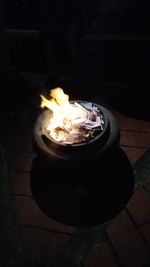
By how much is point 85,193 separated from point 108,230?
18.5 inches

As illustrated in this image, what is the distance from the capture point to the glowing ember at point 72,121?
116 inches

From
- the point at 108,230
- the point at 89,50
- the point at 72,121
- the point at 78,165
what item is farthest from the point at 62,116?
the point at 89,50

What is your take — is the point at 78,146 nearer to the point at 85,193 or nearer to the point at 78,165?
the point at 78,165

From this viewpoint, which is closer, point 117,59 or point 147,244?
point 147,244

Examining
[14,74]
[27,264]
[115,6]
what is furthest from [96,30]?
[27,264]

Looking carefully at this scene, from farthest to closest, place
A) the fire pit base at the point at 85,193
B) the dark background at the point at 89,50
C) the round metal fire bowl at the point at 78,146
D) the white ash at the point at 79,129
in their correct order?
the dark background at the point at 89,50 → the fire pit base at the point at 85,193 → the white ash at the point at 79,129 → the round metal fire bowl at the point at 78,146

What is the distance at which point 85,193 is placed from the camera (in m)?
3.32

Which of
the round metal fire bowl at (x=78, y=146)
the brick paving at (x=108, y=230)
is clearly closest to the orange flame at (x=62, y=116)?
the round metal fire bowl at (x=78, y=146)

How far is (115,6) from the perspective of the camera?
13.8 ft

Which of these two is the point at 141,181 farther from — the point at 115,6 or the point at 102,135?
the point at 115,6

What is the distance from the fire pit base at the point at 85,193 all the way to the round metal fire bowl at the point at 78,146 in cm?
28

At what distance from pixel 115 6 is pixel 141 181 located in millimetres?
2461

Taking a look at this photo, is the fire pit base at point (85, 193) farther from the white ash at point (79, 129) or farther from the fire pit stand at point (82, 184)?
the white ash at point (79, 129)

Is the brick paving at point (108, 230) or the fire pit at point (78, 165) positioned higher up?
the fire pit at point (78, 165)
